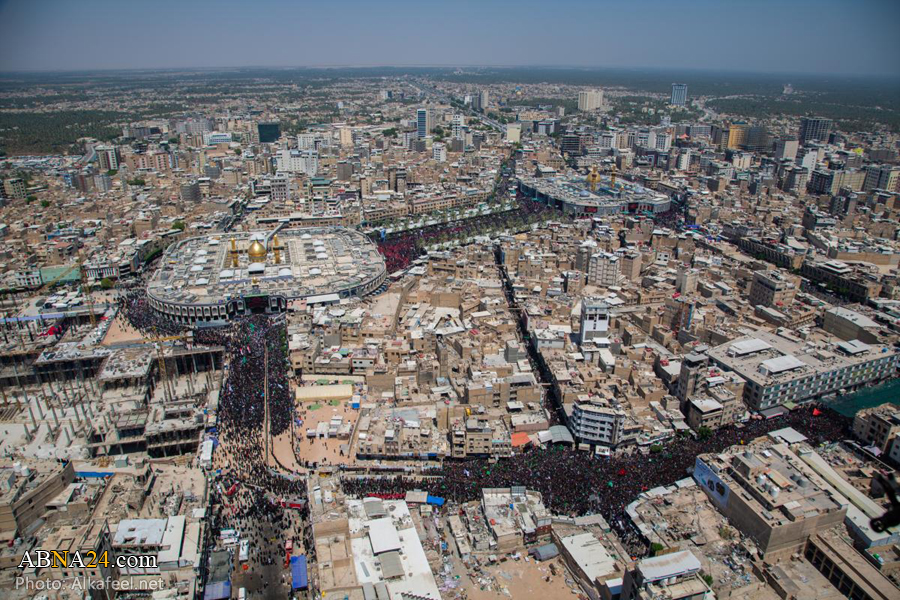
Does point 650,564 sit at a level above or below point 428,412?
above

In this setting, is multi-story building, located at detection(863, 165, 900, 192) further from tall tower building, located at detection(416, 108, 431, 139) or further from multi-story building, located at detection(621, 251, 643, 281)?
tall tower building, located at detection(416, 108, 431, 139)

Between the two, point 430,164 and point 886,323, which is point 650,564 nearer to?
point 886,323

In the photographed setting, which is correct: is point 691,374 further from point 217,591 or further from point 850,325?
point 217,591

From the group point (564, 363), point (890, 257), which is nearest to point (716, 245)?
point (890, 257)

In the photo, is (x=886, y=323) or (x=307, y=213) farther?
(x=307, y=213)

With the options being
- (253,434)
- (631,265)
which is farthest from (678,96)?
(253,434)

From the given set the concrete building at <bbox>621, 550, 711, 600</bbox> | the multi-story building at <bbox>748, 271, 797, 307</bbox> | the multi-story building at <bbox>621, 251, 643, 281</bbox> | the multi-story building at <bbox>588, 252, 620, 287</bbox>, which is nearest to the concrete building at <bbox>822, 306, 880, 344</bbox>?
the multi-story building at <bbox>748, 271, 797, 307</bbox>

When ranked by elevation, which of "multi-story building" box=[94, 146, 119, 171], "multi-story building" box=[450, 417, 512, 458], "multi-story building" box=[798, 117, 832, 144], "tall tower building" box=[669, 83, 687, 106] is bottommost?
"multi-story building" box=[450, 417, 512, 458]

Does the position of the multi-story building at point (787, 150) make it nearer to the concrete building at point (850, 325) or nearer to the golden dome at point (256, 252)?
the concrete building at point (850, 325)
